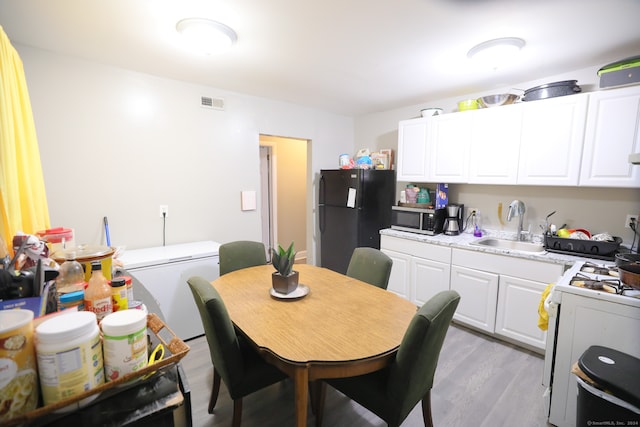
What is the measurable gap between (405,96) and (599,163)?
6.06ft

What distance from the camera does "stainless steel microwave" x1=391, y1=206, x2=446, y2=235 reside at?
3084 millimetres

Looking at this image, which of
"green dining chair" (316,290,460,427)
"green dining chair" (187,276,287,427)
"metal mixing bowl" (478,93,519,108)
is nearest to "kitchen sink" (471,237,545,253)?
"metal mixing bowl" (478,93,519,108)

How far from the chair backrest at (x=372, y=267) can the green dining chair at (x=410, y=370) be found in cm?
74

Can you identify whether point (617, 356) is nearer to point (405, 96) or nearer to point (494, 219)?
point (494, 219)

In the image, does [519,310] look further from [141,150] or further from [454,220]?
[141,150]

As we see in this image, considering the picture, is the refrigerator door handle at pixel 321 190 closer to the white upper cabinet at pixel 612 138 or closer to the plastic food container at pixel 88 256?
the white upper cabinet at pixel 612 138

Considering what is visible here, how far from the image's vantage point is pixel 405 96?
10.9 ft


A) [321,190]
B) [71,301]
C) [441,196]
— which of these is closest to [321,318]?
[71,301]

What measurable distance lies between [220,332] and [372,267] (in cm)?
119

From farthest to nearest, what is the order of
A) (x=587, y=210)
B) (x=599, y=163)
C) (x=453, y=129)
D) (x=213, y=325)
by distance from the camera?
(x=453, y=129)
(x=587, y=210)
(x=599, y=163)
(x=213, y=325)

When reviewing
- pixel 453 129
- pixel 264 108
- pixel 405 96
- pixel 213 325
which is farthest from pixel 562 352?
pixel 264 108

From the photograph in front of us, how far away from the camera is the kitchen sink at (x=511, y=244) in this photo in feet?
8.95

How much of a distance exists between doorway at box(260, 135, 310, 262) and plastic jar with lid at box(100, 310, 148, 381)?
4073mm

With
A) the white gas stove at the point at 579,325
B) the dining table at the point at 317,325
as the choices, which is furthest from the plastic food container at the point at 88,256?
the white gas stove at the point at 579,325
